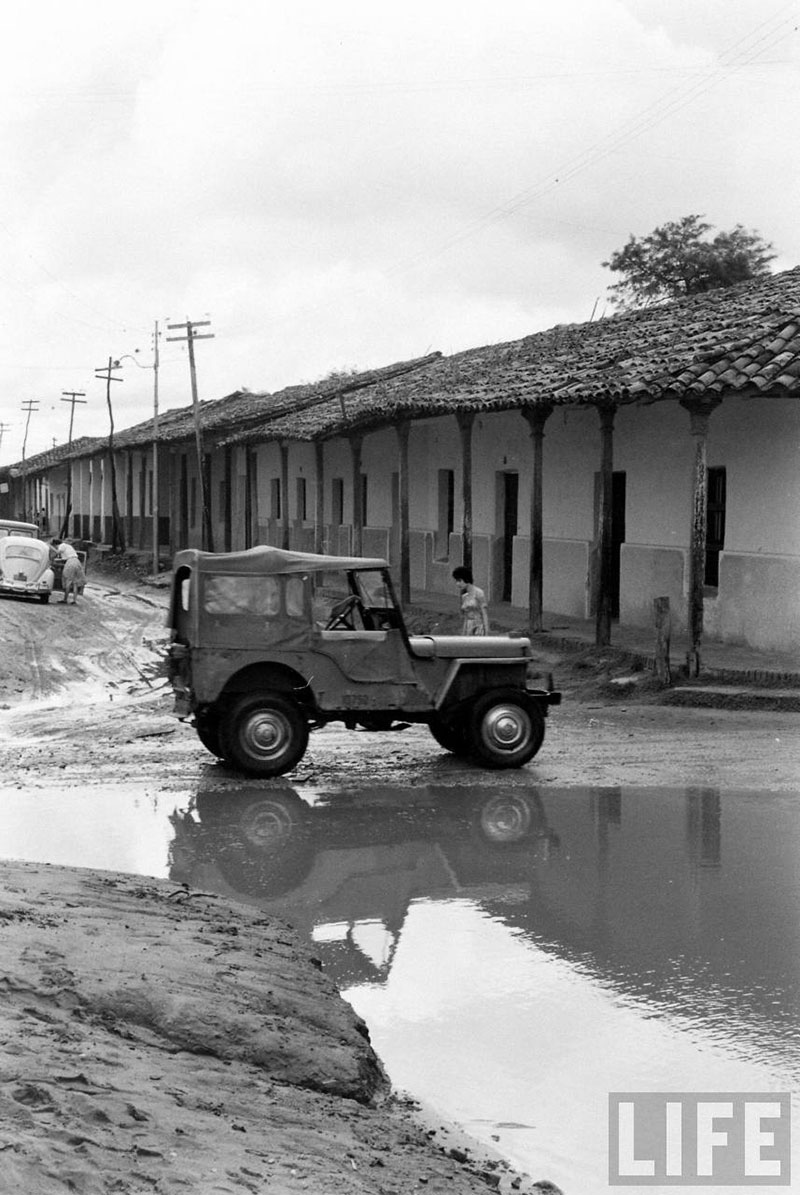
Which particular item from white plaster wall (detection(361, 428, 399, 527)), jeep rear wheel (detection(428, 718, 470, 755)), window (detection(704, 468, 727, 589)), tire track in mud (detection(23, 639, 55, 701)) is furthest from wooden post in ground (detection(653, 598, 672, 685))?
white plaster wall (detection(361, 428, 399, 527))

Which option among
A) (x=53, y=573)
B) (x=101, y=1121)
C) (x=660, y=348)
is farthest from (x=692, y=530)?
(x=53, y=573)

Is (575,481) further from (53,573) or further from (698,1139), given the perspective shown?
(698,1139)

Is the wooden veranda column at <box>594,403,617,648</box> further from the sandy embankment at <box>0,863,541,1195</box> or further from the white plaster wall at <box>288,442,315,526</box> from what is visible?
the white plaster wall at <box>288,442,315,526</box>

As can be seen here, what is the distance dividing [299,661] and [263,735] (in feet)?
2.25

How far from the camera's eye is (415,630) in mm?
23078

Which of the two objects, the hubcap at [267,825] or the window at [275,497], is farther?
the window at [275,497]

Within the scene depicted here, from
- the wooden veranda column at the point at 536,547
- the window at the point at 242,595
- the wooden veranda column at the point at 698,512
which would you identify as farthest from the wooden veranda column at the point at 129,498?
the window at the point at 242,595

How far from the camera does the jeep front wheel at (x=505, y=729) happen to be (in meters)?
12.4

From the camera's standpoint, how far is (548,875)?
8.98 metres

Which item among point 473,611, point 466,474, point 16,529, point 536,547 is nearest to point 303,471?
→ point 16,529

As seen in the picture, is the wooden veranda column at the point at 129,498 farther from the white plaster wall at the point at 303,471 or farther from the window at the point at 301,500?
the window at the point at 301,500

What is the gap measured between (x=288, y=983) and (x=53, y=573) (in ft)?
85.8

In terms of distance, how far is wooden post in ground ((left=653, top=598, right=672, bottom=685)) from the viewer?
51.7ft

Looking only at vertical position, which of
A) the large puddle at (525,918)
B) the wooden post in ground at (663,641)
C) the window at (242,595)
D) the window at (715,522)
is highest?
the window at (715,522)
